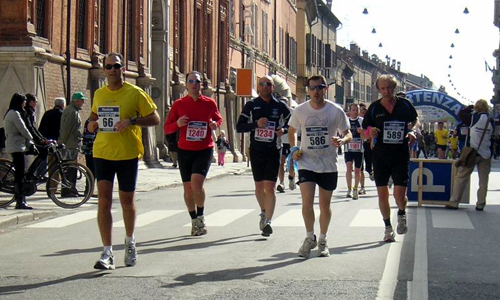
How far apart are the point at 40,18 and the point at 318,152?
15129 mm

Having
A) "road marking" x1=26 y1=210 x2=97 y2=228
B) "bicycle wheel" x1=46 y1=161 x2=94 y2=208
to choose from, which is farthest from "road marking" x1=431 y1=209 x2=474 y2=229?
"bicycle wheel" x1=46 y1=161 x2=94 y2=208

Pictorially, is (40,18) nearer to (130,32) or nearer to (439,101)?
(130,32)

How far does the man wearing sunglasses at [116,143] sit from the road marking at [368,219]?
4387 mm

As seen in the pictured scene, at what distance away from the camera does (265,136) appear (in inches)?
451

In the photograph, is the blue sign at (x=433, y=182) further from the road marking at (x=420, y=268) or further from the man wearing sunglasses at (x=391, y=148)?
the man wearing sunglasses at (x=391, y=148)

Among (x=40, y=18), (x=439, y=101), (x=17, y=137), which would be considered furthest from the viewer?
(x=40, y=18)

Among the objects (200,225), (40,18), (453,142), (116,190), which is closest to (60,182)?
(116,190)

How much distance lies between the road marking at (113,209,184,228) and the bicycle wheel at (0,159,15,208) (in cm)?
226

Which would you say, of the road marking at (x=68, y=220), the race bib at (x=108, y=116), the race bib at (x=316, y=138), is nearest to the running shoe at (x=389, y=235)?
the race bib at (x=316, y=138)

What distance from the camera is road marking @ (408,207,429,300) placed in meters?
7.25

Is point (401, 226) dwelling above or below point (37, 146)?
below

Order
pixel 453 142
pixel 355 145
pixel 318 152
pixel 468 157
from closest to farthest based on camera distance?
pixel 318 152 → pixel 468 157 → pixel 355 145 → pixel 453 142

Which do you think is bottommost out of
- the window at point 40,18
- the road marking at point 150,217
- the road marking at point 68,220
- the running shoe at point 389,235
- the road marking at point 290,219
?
the road marking at point 68,220

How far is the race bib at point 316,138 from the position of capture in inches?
376
